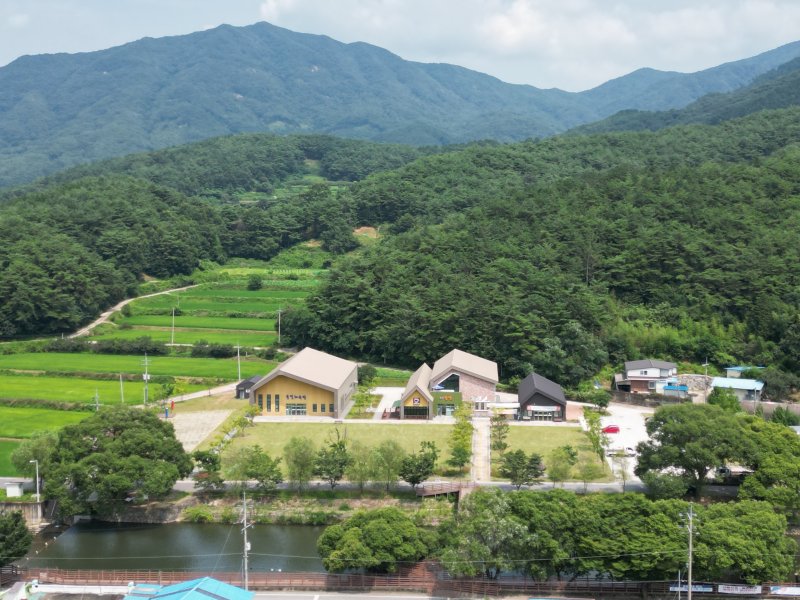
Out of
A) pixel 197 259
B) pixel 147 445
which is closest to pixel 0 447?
pixel 147 445

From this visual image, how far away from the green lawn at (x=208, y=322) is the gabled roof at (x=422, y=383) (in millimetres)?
18305

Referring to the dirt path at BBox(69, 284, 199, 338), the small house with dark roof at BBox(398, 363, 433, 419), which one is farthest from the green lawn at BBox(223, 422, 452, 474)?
the dirt path at BBox(69, 284, 199, 338)

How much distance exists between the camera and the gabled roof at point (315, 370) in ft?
128

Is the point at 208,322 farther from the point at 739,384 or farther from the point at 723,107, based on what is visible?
the point at 723,107

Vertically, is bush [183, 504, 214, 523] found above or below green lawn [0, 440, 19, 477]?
below

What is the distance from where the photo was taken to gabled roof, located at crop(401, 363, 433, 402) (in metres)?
38.6

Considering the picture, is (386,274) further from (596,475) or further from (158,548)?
(158,548)

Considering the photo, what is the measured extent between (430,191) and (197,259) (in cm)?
2607

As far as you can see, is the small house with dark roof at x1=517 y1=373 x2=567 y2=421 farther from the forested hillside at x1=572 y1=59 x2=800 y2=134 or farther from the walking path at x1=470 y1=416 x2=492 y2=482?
the forested hillside at x1=572 y1=59 x2=800 y2=134

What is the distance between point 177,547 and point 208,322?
34.4 m

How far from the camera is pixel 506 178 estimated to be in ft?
300

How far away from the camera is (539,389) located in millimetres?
38312

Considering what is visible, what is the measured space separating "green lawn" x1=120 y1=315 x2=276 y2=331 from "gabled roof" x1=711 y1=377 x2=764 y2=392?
30015 mm

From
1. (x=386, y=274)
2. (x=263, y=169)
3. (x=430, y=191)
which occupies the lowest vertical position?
(x=386, y=274)
